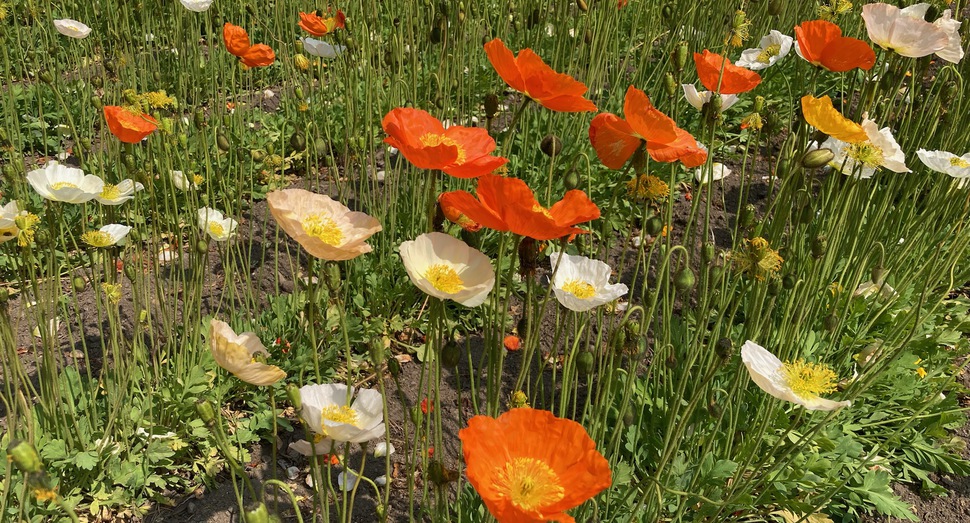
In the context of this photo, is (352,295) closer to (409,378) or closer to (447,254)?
(409,378)

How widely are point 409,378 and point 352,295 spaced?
1.39 ft

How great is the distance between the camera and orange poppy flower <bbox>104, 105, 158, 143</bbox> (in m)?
1.88

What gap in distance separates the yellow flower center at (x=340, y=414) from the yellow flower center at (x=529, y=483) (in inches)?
13.1

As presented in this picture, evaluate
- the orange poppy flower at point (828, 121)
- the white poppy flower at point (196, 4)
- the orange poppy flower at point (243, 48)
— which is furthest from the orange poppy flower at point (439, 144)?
the white poppy flower at point (196, 4)

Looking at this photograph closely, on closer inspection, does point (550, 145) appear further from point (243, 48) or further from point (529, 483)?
point (243, 48)

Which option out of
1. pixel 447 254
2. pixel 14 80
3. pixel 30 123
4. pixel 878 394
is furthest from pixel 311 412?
pixel 14 80

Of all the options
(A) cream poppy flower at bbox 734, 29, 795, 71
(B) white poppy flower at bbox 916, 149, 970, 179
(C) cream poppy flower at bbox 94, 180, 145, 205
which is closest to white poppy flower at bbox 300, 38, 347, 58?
(C) cream poppy flower at bbox 94, 180, 145, 205

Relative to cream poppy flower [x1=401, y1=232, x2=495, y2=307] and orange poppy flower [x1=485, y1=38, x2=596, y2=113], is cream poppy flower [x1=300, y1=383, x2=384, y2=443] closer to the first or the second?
cream poppy flower [x1=401, y1=232, x2=495, y2=307]

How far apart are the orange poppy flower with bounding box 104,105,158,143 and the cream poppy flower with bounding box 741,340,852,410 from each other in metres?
1.56

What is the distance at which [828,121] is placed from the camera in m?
1.76

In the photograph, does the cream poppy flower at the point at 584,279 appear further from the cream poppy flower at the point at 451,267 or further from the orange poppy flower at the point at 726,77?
the orange poppy flower at the point at 726,77

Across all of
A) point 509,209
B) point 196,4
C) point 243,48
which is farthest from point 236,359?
point 196,4

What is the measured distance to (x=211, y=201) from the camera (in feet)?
10.2

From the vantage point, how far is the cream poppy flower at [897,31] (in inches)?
87.3
